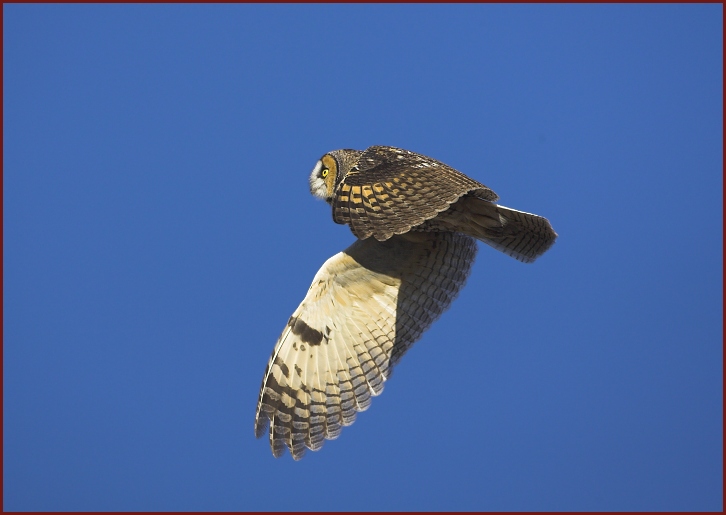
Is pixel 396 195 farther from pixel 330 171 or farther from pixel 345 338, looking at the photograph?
pixel 345 338

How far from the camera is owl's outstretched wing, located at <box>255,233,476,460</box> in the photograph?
8.01m

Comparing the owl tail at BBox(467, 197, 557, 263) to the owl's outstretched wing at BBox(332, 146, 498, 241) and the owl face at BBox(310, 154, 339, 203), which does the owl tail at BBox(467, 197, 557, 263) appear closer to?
the owl's outstretched wing at BBox(332, 146, 498, 241)

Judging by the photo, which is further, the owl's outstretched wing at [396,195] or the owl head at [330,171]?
the owl head at [330,171]

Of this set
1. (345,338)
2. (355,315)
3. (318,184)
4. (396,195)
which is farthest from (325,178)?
(396,195)

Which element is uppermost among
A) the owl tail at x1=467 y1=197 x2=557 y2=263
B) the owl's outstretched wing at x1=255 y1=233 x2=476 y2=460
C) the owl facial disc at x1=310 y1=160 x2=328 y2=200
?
the owl facial disc at x1=310 y1=160 x2=328 y2=200

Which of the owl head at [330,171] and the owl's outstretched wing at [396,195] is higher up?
the owl head at [330,171]

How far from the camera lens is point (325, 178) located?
8.07 m

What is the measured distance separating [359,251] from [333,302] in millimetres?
430

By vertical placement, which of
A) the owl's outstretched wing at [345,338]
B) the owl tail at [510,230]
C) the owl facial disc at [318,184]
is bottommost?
the owl's outstretched wing at [345,338]

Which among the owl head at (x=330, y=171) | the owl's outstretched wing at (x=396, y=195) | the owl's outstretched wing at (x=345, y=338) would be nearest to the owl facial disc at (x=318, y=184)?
the owl head at (x=330, y=171)

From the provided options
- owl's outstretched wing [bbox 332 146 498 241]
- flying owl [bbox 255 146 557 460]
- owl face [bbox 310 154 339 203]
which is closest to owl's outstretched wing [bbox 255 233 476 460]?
flying owl [bbox 255 146 557 460]

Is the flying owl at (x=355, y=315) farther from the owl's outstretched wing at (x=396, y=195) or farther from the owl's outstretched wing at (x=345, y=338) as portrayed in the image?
the owl's outstretched wing at (x=396, y=195)

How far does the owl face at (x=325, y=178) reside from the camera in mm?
7969

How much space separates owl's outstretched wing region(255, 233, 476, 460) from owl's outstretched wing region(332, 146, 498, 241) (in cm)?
124
